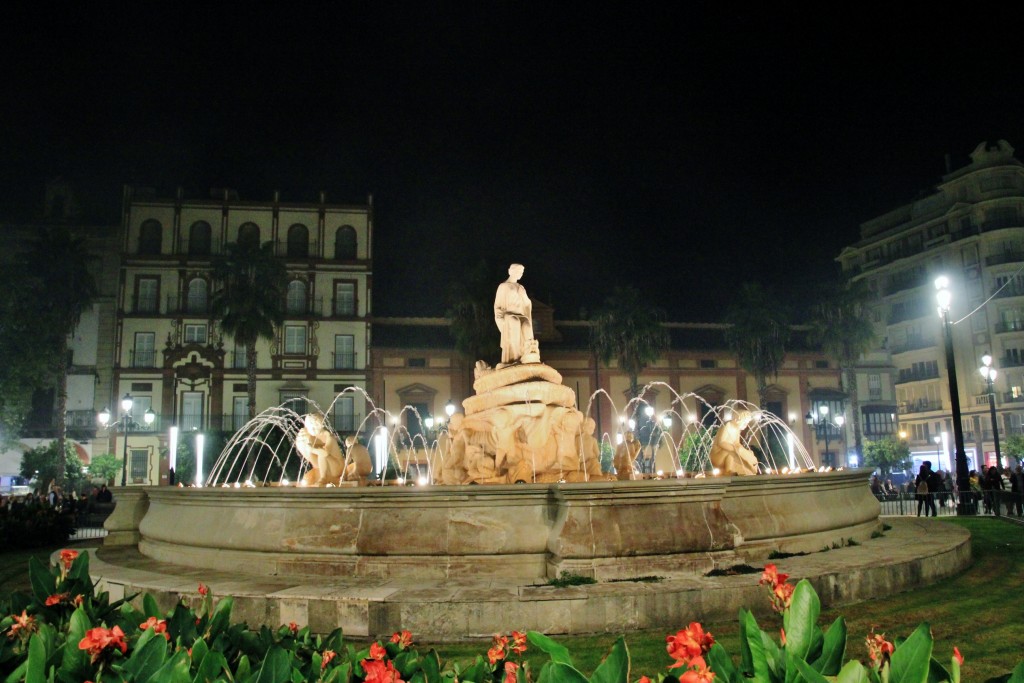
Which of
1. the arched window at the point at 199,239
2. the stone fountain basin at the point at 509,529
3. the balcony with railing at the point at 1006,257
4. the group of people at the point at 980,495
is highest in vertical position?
the arched window at the point at 199,239

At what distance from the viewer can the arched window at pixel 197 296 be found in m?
47.4

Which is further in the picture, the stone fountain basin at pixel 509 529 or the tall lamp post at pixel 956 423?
the tall lamp post at pixel 956 423

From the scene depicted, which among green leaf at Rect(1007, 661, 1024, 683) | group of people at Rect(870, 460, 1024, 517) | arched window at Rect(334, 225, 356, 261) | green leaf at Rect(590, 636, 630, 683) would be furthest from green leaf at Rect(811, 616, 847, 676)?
arched window at Rect(334, 225, 356, 261)

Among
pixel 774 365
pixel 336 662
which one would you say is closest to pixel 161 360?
pixel 774 365

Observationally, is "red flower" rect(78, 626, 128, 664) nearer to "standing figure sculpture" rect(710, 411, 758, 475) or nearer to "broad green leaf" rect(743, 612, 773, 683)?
"broad green leaf" rect(743, 612, 773, 683)

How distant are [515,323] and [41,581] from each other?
31.9 feet

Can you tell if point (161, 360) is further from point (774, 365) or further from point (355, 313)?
point (774, 365)

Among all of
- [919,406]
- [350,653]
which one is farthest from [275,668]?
[919,406]

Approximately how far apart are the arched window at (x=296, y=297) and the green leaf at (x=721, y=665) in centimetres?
4886

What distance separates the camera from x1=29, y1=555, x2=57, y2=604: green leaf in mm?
3418

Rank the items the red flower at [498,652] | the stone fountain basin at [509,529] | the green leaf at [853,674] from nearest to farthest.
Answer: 1. the green leaf at [853,674]
2. the red flower at [498,652]
3. the stone fountain basin at [509,529]

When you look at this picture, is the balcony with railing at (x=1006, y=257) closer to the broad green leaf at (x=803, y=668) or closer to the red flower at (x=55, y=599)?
the broad green leaf at (x=803, y=668)

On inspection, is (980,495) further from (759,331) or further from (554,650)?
(759,331)

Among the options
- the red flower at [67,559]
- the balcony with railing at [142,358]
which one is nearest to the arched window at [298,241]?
the balcony with railing at [142,358]
